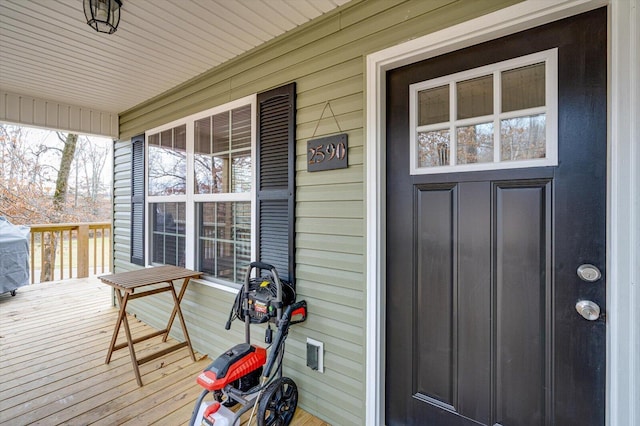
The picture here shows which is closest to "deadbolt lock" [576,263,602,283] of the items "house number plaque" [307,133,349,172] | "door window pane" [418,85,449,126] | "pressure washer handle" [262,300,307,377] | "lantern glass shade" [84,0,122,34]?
"door window pane" [418,85,449,126]

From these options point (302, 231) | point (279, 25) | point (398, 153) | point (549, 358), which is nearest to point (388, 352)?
point (549, 358)

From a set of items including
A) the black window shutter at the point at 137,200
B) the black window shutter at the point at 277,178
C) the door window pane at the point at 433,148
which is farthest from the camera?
the black window shutter at the point at 137,200

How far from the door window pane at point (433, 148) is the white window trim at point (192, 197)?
1.32m

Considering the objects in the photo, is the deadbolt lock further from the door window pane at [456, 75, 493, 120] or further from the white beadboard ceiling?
the white beadboard ceiling

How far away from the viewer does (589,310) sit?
121 centimetres

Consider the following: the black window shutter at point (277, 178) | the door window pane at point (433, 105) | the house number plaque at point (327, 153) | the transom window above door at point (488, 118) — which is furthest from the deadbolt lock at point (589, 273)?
the black window shutter at point (277, 178)

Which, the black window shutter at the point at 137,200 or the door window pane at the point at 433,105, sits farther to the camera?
the black window shutter at the point at 137,200

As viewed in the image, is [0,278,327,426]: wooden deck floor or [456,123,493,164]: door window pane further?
[0,278,327,426]: wooden deck floor

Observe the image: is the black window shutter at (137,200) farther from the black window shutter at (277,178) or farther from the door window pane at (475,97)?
the door window pane at (475,97)

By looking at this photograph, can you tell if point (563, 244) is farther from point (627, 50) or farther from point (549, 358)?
point (627, 50)

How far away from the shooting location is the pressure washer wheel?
1717 mm

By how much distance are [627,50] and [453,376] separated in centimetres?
162

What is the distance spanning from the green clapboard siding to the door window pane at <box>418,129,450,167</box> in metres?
0.34

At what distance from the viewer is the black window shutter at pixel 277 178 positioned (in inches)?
83.0
